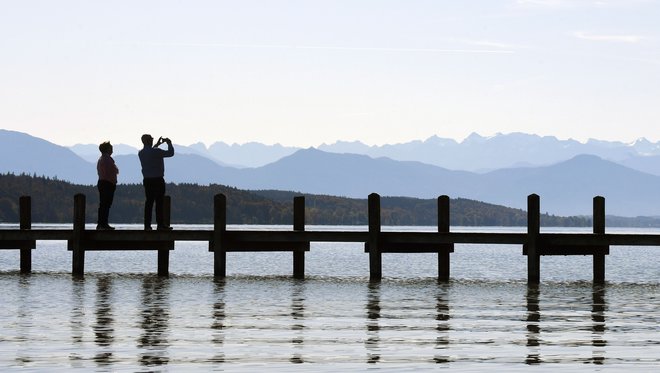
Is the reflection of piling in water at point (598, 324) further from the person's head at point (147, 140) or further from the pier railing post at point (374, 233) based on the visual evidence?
the person's head at point (147, 140)

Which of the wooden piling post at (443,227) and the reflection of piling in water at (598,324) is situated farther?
the wooden piling post at (443,227)

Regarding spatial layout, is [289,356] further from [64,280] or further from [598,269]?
[598,269]

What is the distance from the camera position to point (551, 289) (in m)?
30.1

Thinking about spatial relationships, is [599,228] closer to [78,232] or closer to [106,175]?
[106,175]

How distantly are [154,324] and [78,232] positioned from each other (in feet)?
51.7

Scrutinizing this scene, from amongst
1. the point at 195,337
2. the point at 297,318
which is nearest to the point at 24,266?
the point at 297,318

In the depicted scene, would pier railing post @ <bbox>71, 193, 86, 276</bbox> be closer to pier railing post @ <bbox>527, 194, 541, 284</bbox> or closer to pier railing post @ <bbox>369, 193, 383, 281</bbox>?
pier railing post @ <bbox>369, 193, 383, 281</bbox>

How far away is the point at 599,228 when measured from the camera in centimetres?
3281

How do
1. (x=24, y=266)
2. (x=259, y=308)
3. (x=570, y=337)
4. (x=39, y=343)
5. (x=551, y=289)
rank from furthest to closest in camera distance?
(x=24, y=266)
(x=551, y=289)
(x=259, y=308)
(x=570, y=337)
(x=39, y=343)

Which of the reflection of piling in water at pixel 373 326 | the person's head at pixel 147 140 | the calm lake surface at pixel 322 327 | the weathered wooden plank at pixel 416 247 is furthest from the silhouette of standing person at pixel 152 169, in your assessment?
the reflection of piling in water at pixel 373 326

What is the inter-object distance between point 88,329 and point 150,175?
14424 mm

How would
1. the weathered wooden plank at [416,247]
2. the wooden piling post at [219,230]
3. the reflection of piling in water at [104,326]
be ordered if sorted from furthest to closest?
1. the weathered wooden plank at [416,247]
2. the wooden piling post at [219,230]
3. the reflection of piling in water at [104,326]

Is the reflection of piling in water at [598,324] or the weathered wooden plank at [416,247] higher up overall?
the weathered wooden plank at [416,247]

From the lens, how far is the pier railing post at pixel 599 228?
107 ft
